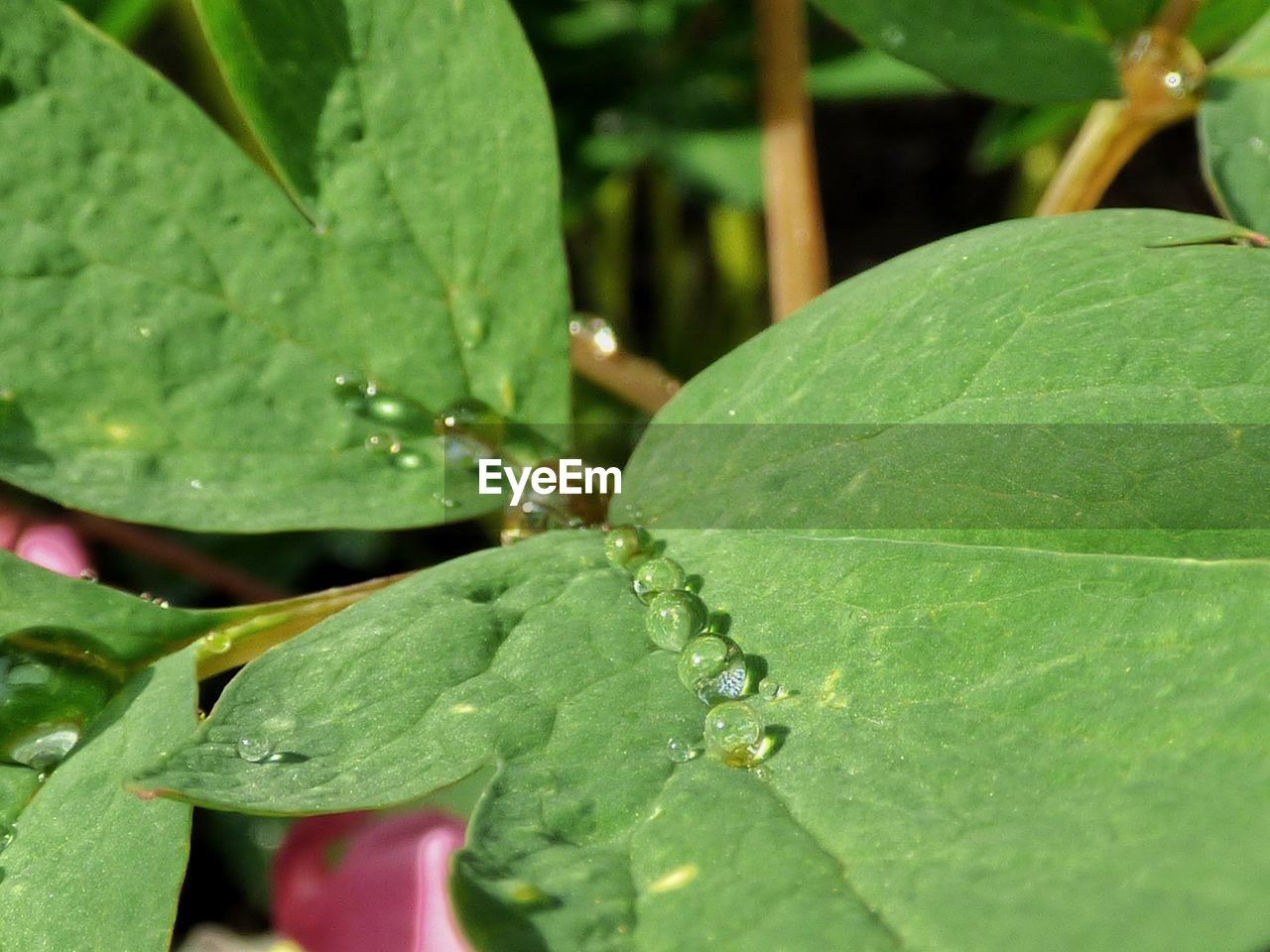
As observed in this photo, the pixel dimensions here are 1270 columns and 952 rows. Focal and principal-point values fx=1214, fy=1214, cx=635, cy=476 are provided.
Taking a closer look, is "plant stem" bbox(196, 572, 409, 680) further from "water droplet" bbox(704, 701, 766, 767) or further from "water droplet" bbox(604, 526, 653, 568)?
"water droplet" bbox(704, 701, 766, 767)

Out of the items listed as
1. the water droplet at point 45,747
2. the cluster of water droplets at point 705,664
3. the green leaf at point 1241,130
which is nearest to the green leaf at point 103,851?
the water droplet at point 45,747

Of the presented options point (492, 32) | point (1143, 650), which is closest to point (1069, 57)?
point (492, 32)

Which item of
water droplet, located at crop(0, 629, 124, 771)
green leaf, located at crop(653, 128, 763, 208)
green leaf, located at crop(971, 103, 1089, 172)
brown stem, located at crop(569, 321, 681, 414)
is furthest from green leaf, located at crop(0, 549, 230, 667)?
green leaf, located at crop(971, 103, 1089, 172)

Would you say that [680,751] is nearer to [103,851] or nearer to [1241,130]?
[103,851]

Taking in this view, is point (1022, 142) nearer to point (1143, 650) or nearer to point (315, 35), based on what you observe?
point (315, 35)

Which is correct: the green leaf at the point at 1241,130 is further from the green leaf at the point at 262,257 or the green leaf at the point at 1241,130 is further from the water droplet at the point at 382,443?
the water droplet at the point at 382,443

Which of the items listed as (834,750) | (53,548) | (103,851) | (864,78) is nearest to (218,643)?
(103,851)
